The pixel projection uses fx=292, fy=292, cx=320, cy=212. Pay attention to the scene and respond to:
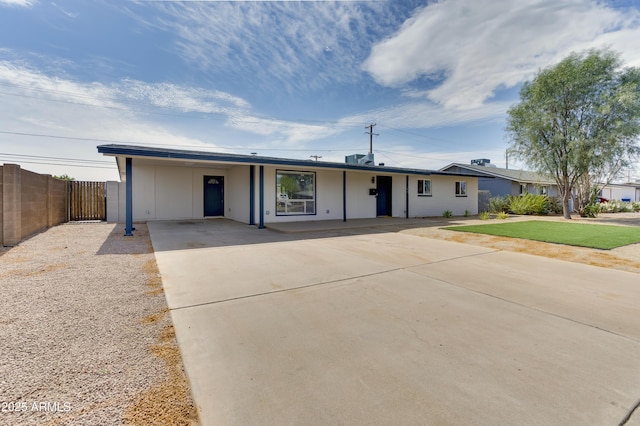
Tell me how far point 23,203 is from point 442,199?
1779 centimetres

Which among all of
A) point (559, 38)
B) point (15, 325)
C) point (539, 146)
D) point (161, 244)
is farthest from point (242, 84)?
point (539, 146)

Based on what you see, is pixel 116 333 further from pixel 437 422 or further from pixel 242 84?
pixel 242 84

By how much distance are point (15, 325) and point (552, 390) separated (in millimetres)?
4683

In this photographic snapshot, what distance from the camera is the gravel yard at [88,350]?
1772 millimetres

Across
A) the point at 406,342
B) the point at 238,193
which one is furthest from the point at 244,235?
the point at 406,342

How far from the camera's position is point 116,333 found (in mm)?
2758

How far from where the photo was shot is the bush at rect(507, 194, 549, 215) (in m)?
18.1

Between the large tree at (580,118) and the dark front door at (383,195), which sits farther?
the dark front door at (383,195)

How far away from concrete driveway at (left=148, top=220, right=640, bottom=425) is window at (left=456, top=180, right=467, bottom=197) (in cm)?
1315

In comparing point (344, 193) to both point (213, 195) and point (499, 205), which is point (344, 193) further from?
point (499, 205)

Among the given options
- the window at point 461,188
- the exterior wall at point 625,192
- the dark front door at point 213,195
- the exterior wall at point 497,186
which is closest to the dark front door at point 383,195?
the window at point 461,188

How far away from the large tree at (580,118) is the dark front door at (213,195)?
16.5 metres

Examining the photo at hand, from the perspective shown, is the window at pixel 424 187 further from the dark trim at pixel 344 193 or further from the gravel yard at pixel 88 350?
the gravel yard at pixel 88 350

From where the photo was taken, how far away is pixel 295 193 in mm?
12547
